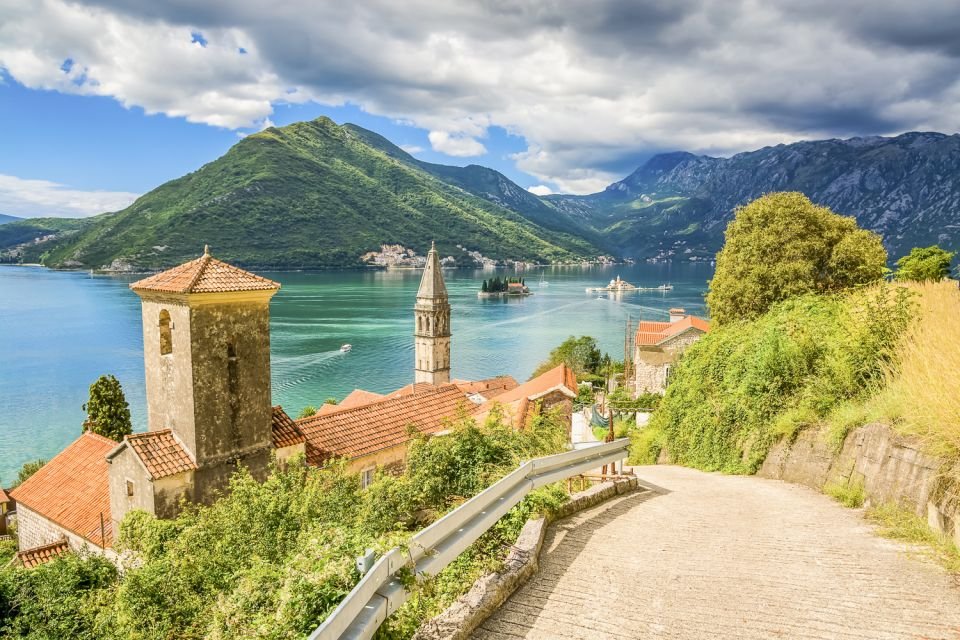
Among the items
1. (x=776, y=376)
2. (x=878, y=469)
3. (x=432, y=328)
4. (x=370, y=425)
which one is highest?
(x=776, y=376)

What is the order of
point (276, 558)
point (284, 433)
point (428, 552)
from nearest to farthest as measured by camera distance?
1. point (428, 552)
2. point (276, 558)
3. point (284, 433)

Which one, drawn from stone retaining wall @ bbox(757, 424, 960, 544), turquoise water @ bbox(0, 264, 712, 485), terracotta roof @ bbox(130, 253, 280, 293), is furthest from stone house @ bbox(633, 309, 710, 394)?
A: turquoise water @ bbox(0, 264, 712, 485)

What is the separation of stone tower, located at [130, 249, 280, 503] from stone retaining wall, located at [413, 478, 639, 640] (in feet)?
27.9

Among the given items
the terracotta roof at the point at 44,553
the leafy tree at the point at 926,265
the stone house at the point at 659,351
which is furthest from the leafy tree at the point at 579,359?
the terracotta roof at the point at 44,553

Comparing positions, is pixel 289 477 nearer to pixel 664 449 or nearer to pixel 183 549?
pixel 183 549

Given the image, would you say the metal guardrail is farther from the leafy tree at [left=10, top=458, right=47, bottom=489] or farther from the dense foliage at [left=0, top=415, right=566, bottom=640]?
the leafy tree at [left=10, top=458, right=47, bottom=489]

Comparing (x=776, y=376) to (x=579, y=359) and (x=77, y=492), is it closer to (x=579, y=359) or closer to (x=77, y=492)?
(x=77, y=492)

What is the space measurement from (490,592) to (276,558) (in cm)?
338

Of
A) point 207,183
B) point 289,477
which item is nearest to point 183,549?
point 289,477

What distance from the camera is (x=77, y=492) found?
14.7 m

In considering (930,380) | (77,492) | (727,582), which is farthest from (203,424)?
(930,380)

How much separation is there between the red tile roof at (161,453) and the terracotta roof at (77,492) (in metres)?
2.62

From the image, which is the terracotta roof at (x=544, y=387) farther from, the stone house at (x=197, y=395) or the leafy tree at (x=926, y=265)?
the leafy tree at (x=926, y=265)

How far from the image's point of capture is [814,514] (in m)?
6.10
